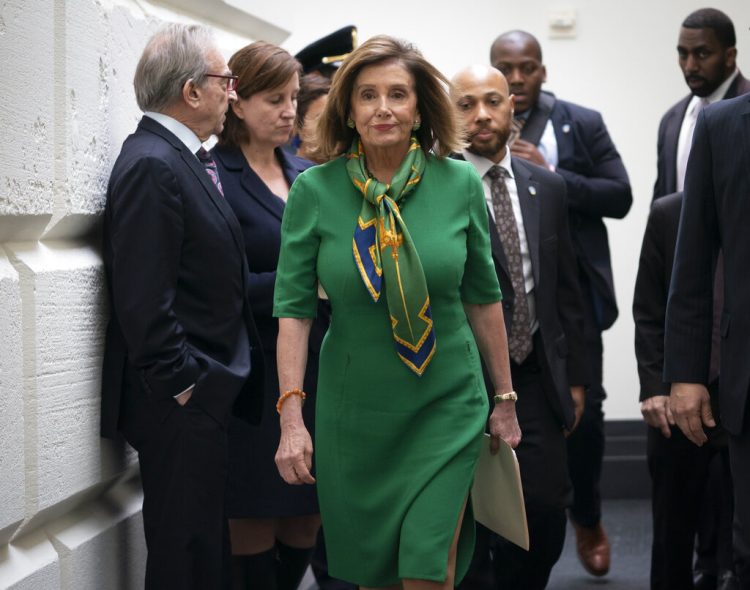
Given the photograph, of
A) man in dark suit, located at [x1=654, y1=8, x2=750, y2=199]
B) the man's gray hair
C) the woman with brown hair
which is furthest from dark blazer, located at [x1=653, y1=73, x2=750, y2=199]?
the man's gray hair

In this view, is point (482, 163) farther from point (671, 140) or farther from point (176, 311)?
point (671, 140)

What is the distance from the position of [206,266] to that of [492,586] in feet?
5.67

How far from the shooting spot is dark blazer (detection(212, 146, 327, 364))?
15.4 ft

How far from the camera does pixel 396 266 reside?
3834mm

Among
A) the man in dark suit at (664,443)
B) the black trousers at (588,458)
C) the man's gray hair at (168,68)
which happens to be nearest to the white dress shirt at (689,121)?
the black trousers at (588,458)

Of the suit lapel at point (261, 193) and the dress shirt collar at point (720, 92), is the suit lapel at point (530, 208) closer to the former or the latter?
the suit lapel at point (261, 193)

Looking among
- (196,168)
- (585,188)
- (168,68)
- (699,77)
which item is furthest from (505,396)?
(699,77)

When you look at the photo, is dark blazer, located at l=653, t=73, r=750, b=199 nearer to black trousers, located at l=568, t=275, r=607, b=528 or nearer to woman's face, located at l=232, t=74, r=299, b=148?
black trousers, located at l=568, t=275, r=607, b=528

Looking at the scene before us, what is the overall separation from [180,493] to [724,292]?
1.60m

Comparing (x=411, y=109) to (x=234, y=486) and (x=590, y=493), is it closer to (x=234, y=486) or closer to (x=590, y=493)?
(x=234, y=486)

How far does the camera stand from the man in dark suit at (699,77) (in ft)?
21.3

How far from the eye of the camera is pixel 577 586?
6.39m

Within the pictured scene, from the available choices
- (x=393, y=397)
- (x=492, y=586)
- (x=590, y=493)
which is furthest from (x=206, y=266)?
(x=590, y=493)

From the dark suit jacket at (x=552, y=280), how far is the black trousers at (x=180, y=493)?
4.30 ft
